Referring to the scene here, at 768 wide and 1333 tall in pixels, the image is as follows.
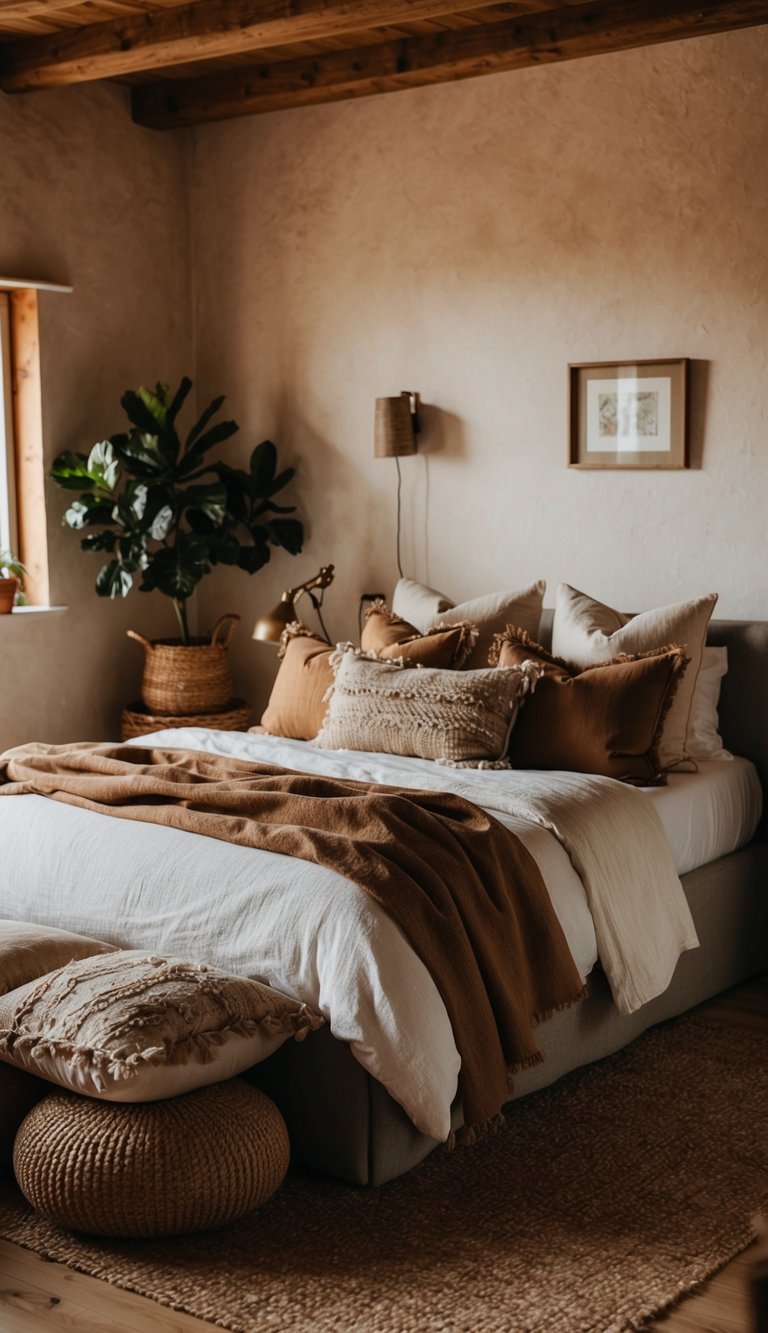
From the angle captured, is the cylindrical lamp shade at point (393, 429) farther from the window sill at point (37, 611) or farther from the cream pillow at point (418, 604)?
the window sill at point (37, 611)

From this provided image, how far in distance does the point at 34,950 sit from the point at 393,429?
2.68 metres

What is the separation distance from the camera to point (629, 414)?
4.74 meters

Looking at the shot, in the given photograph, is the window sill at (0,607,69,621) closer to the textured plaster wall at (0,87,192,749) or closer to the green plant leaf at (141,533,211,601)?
the textured plaster wall at (0,87,192,749)

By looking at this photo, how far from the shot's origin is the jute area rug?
247 cm

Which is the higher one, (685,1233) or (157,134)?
(157,134)

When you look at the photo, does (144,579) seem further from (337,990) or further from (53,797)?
(337,990)

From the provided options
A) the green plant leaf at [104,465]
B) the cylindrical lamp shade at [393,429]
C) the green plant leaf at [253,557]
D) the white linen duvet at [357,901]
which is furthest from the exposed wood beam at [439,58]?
the white linen duvet at [357,901]

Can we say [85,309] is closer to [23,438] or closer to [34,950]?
[23,438]

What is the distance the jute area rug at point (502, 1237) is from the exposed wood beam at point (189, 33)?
9.97 feet

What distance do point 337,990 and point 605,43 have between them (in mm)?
3245

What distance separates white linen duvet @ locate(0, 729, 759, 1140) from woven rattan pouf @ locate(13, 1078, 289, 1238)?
0.29 m

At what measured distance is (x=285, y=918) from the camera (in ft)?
9.78

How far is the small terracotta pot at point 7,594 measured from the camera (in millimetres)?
5195

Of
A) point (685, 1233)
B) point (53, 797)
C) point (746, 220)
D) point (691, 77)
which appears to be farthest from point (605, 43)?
point (685, 1233)
